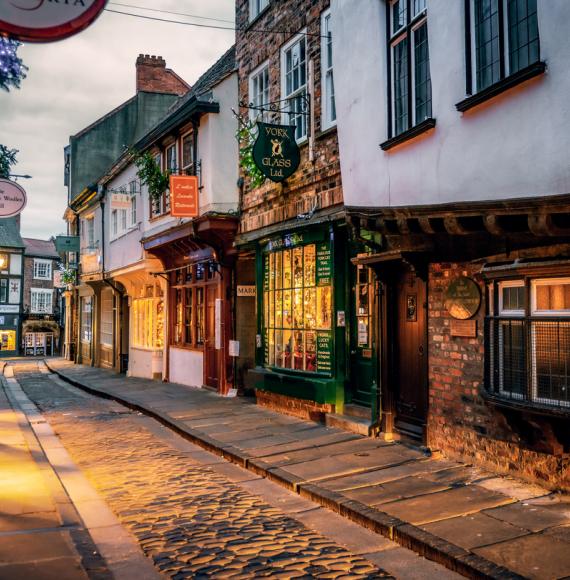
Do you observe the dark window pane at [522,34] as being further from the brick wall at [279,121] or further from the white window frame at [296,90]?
the white window frame at [296,90]

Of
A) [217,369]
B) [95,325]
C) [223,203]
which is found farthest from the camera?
[95,325]

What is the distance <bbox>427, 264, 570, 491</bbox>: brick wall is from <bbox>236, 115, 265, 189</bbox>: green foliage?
5.19 meters

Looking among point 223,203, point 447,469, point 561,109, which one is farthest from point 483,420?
point 223,203

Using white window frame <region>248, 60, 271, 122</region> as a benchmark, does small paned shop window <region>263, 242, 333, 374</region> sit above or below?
below

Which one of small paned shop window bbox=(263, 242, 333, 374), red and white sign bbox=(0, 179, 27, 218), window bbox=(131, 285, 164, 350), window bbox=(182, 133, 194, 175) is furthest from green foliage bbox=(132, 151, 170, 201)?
red and white sign bbox=(0, 179, 27, 218)

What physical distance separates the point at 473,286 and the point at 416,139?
2.01 m

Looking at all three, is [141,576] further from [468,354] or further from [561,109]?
[561,109]

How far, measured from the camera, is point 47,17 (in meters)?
4.48

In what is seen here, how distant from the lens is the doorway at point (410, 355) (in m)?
8.18

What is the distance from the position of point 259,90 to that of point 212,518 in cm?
954

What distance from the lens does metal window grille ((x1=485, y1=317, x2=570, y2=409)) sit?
5.76 meters

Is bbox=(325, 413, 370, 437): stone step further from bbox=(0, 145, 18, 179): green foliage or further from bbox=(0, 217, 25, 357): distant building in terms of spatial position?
bbox=(0, 217, 25, 357): distant building

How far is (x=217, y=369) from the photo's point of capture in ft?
50.2

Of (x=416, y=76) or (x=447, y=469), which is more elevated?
(x=416, y=76)
